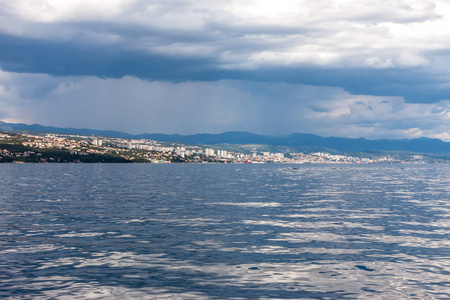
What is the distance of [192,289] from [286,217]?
33.2m

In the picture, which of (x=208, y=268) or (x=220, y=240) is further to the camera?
(x=220, y=240)

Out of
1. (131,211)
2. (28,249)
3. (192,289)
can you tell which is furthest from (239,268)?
(131,211)

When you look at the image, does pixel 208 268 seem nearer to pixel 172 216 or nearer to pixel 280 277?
pixel 280 277

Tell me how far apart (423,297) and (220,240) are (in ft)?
64.9

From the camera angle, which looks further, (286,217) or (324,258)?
(286,217)

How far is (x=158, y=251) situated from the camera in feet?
114

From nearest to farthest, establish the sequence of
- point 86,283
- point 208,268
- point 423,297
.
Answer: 1. point 423,297
2. point 86,283
3. point 208,268

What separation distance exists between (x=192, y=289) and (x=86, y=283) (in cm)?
667

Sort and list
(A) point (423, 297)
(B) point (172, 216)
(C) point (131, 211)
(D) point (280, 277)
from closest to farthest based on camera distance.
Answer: (A) point (423, 297) → (D) point (280, 277) → (B) point (172, 216) → (C) point (131, 211)

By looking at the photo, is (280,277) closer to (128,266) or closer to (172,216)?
(128,266)

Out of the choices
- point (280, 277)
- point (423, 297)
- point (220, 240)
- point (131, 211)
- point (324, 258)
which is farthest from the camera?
point (131, 211)

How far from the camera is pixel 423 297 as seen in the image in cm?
2386

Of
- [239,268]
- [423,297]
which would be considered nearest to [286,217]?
[239,268]

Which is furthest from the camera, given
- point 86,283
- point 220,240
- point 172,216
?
point 172,216
